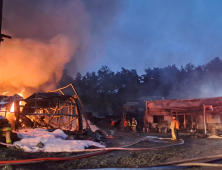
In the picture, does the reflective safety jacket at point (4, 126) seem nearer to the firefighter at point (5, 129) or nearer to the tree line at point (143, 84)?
the firefighter at point (5, 129)

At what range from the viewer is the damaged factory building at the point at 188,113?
16469 mm

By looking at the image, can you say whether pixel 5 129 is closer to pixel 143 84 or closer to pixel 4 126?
pixel 4 126

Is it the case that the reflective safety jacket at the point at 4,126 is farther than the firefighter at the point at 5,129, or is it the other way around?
the reflective safety jacket at the point at 4,126

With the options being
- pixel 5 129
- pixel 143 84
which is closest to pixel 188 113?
pixel 5 129

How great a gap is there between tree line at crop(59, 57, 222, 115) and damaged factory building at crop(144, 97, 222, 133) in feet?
39.5

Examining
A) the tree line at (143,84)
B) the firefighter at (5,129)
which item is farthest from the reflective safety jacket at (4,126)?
the tree line at (143,84)

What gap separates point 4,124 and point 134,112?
1693 cm

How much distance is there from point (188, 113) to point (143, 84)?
25840 mm

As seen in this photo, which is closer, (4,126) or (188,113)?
(4,126)

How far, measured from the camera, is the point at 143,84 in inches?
1719

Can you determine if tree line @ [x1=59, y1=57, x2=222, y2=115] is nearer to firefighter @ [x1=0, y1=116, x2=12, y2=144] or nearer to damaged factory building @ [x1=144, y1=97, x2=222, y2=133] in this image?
damaged factory building @ [x1=144, y1=97, x2=222, y2=133]

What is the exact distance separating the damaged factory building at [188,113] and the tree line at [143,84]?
39.5 feet

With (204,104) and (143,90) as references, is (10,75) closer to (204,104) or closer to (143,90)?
(204,104)

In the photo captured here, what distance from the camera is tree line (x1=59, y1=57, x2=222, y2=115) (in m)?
36.2
